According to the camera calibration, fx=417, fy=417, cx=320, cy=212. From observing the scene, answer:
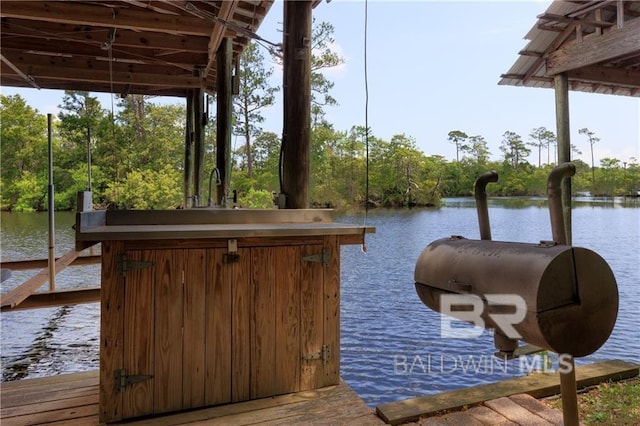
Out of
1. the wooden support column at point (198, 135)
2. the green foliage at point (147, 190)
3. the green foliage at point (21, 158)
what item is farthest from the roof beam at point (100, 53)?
the green foliage at point (21, 158)

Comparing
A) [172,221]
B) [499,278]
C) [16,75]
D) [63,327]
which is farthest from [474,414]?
[16,75]

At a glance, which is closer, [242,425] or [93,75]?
[242,425]

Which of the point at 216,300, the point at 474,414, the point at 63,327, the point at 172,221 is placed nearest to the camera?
the point at 216,300

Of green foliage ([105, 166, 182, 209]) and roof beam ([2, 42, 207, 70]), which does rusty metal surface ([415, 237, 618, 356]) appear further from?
green foliage ([105, 166, 182, 209])

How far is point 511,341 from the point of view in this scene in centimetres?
126

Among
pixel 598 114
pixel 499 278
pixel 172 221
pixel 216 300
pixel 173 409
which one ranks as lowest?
pixel 173 409

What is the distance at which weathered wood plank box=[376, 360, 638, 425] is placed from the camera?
6.77 feet

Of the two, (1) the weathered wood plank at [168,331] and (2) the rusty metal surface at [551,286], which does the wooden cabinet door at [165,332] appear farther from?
(2) the rusty metal surface at [551,286]

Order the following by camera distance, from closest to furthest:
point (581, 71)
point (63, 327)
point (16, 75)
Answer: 1. point (581, 71)
2. point (16, 75)
3. point (63, 327)

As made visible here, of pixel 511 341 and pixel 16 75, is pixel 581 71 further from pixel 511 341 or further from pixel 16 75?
pixel 16 75

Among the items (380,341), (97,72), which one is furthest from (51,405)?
(97,72)

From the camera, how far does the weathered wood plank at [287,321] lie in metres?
2.10

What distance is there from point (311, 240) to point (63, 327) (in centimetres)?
569

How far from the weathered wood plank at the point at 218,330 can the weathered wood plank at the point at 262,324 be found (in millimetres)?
122
